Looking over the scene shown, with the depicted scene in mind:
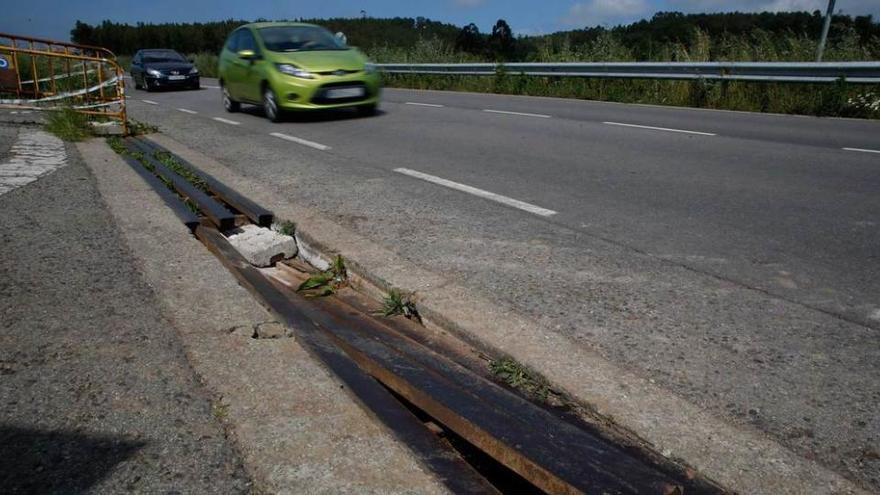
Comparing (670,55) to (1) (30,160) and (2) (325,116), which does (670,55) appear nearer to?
(2) (325,116)

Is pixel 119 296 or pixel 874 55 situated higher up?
pixel 874 55

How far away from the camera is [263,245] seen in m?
3.99

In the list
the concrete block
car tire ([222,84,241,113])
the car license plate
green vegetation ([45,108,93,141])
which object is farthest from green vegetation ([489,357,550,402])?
car tire ([222,84,241,113])

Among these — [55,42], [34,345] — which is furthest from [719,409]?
[55,42]

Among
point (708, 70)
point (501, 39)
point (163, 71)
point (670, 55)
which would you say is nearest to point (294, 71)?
point (708, 70)

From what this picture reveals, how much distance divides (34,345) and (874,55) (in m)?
14.7

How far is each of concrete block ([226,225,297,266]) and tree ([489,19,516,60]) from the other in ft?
71.0

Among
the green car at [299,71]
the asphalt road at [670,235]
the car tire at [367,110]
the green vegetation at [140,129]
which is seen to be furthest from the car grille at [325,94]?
the green vegetation at [140,129]

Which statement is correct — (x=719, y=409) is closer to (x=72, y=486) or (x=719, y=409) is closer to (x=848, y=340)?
(x=848, y=340)

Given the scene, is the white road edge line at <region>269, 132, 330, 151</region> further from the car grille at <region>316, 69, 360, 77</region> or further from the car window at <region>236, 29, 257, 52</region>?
the car window at <region>236, 29, 257, 52</region>

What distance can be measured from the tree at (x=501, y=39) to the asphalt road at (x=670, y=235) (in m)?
16.5

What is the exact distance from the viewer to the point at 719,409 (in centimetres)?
215

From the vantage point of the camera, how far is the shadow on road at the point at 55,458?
169 cm

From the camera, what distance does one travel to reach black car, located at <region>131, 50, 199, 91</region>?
21.5 meters
